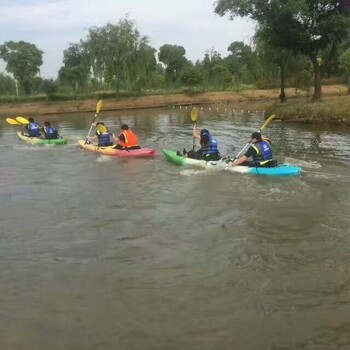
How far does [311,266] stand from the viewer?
18.9ft

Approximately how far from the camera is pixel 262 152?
1022 cm

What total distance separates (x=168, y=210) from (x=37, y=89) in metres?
38.0

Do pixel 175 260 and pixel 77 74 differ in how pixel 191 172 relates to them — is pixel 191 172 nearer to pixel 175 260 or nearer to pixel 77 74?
Answer: pixel 175 260

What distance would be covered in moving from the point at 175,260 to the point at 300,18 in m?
17.8

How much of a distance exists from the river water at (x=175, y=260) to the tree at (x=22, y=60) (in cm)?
3439

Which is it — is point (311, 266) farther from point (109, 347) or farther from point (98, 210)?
point (98, 210)

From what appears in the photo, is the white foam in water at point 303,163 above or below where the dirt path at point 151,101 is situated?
below

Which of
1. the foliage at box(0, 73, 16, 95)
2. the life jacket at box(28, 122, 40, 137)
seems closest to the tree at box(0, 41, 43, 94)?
the foliage at box(0, 73, 16, 95)

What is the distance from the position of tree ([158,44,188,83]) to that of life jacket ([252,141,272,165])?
39.3 m

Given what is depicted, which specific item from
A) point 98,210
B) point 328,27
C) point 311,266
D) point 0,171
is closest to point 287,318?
point 311,266

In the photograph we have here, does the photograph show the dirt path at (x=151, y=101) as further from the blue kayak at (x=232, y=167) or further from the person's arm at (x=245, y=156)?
the person's arm at (x=245, y=156)

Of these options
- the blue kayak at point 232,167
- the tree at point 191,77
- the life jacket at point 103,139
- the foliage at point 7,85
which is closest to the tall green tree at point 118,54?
the tree at point 191,77

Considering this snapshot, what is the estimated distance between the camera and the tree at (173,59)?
48812 mm

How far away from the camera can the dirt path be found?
126ft
